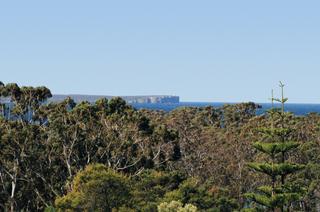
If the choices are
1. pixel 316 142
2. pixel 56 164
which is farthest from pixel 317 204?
pixel 56 164

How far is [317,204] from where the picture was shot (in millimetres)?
65375

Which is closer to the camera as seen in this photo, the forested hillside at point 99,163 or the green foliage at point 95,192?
the green foliage at point 95,192

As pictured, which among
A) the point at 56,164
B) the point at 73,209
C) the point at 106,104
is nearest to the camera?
the point at 73,209

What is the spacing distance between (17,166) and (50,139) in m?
3.61

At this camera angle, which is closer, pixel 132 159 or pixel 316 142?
pixel 132 159

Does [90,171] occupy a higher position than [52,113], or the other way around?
[52,113]

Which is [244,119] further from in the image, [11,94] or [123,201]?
[123,201]

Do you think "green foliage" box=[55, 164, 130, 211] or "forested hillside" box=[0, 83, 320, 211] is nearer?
"green foliage" box=[55, 164, 130, 211]

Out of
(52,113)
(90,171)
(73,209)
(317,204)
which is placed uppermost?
(52,113)

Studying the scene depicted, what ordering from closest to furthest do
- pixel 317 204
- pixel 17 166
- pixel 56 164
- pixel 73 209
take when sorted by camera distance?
pixel 73 209
pixel 17 166
pixel 56 164
pixel 317 204

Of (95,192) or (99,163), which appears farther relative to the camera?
(99,163)

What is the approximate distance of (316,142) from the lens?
68.1 metres

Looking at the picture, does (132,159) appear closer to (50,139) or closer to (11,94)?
(50,139)

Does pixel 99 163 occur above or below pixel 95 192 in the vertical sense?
above
